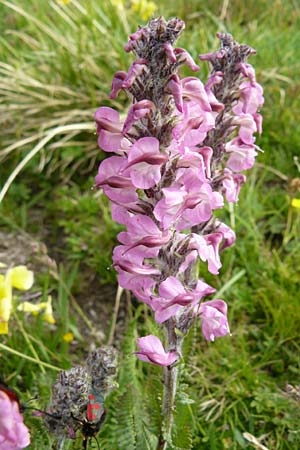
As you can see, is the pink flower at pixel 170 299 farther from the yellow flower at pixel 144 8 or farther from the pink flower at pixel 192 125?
the yellow flower at pixel 144 8

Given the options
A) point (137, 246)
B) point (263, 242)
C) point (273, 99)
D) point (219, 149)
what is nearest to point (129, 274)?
point (137, 246)

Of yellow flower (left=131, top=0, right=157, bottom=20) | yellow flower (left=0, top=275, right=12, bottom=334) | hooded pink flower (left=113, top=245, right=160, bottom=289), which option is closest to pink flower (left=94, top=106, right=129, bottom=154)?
hooded pink flower (left=113, top=245, right=160, bottom=289)

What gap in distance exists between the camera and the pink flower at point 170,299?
122cm

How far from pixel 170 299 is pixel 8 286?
0.61 metres

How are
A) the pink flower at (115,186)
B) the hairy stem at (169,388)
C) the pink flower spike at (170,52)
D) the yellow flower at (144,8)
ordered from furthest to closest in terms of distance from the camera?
the yellow flower at (144,8), the hairy stem at (169,388), the pink flower at (115,186), the pink flower spike at (170,52)

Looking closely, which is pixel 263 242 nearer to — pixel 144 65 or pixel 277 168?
pixel 277 168

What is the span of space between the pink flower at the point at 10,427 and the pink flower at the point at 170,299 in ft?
1.39

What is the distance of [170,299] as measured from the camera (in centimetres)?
125

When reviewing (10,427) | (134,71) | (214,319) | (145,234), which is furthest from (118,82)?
(10,427)

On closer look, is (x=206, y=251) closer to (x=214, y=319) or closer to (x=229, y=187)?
(x=214, y=319)

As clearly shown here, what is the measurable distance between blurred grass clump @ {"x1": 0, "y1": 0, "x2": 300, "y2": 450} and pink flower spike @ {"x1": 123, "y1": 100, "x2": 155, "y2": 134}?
68cm

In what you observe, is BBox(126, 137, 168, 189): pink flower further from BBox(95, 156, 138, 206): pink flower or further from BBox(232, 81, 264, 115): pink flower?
BBox(232, 81, 264, 115): pink flower

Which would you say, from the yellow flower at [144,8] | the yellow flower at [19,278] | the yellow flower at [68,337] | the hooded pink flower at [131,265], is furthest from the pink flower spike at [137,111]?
the yellow flower at [144,8]

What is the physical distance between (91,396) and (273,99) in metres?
2.38
